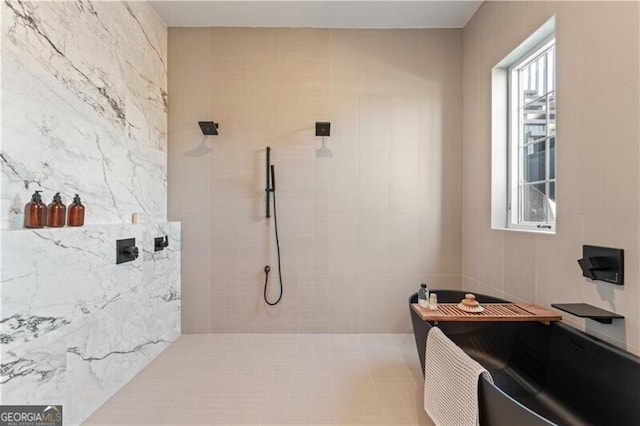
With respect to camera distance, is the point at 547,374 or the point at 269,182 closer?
the point at 547,374

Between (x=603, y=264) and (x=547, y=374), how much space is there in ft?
2.26

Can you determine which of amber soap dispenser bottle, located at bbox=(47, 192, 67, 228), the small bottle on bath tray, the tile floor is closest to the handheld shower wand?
the tile floor

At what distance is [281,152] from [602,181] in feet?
7.08

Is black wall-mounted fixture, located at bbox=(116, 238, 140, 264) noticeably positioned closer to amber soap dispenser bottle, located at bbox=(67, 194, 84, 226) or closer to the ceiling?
amber soap dispenser bottle, located at bbox=(67, 194, 84, 226)

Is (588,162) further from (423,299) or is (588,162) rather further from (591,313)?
(423,299)

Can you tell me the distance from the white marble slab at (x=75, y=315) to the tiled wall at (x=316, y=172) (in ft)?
2.00

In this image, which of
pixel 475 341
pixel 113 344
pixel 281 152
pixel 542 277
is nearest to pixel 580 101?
pixel 542 277

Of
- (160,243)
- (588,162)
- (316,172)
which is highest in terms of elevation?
(316,172)

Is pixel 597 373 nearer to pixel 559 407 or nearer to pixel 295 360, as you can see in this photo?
pixel 559 407

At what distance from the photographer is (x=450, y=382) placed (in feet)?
4.26

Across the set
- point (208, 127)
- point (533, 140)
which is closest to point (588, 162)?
point (533, 140)

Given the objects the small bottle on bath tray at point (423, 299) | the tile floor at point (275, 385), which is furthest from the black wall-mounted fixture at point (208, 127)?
the small bottle on bath tray at point (423, 299)

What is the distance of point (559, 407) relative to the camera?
4.84 ft

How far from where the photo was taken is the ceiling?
2377mm
